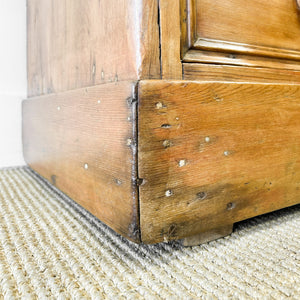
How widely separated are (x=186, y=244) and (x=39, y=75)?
0.69 metres

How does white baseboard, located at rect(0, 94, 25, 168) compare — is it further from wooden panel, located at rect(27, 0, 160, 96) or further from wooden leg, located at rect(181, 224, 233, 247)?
wooden leg, located at rect(181, 224, 233, 247)

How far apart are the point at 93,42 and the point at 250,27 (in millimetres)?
284

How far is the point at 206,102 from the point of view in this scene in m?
0.46

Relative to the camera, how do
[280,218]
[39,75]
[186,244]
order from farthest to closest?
1. [39,75]
2. [280,218]
3. [186,244]

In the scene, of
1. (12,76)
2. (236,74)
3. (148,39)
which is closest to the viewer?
(148,39)

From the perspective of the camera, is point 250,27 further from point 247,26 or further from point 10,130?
point 10,130

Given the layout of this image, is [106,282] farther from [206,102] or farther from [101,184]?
[206,102]

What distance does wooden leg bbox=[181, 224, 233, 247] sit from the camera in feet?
1.61

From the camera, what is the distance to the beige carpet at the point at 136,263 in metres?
0.38

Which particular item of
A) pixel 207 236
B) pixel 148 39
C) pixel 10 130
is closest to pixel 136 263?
pixel 207 236

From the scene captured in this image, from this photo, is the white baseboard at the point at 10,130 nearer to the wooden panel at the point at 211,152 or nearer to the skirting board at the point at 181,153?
the skirting board at the point at 181,153

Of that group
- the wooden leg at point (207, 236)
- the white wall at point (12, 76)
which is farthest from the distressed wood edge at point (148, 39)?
the white wall at point (12, 76)

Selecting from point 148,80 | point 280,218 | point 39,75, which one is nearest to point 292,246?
point 280,218

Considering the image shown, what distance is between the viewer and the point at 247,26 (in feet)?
1.75
